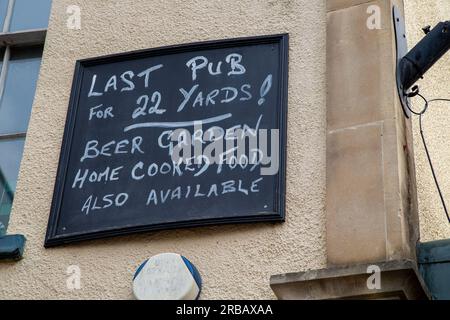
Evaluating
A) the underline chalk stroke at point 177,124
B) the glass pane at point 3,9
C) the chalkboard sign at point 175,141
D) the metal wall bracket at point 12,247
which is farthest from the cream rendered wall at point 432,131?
the glass pane at point 3,9

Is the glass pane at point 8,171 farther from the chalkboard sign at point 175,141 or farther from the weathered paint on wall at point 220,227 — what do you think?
the chalkboard sign at point 175,141

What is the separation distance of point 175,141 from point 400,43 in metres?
1.52

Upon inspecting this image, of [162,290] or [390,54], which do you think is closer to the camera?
[162,290]

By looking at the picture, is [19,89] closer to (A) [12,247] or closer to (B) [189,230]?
(A) [12,247]

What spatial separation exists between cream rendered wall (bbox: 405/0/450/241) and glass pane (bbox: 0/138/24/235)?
2.65 meters

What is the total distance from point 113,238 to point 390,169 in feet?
5.54

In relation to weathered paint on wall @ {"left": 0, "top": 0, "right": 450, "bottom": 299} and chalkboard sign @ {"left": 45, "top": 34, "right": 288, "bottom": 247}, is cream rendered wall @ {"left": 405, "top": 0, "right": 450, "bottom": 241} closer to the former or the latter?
weathered paint on wall @ {"left": 0, "top": 0, "right": 450, "bottom": 299}

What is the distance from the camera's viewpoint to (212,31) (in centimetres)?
633

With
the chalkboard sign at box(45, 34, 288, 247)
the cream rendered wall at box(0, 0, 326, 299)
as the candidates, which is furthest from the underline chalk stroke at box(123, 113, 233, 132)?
the cream rendered wall at box(0, 0, 326, 299)

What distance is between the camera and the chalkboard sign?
559cm

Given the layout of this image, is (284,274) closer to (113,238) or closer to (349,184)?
(349,184)

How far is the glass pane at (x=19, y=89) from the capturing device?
667cm
